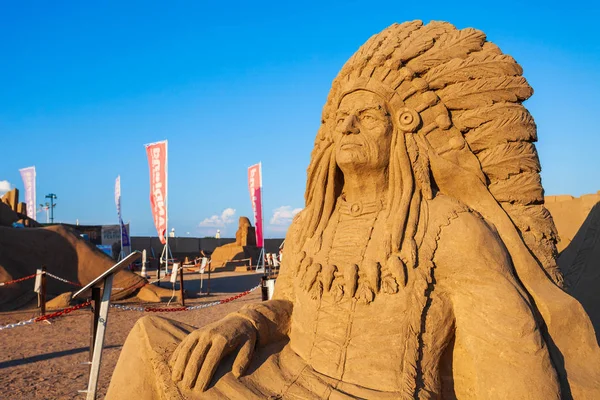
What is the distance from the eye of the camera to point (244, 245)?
24969mm

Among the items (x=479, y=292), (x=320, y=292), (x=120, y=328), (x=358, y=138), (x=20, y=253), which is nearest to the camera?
(x=479, y=292)

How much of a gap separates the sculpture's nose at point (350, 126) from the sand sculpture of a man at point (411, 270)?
13mm

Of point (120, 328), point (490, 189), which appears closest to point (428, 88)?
point (490, 189)

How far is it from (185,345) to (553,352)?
1.94 metres

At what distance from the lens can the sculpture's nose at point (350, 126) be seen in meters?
2.99

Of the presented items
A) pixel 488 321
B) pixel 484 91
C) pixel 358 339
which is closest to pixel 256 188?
pixel 484 91

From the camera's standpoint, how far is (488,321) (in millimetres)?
2461

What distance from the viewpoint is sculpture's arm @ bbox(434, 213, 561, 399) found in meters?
2.30

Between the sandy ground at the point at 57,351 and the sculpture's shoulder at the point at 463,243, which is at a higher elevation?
the sculpture's shoulder at the point at 463,243

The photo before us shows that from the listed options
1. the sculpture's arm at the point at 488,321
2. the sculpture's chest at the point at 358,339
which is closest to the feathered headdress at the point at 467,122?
the sculpture's arm at the point at 488,321

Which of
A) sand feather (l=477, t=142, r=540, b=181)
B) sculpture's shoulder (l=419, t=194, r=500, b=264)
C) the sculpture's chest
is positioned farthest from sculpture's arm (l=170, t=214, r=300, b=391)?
sand feather (l=477, t=142, r=540, b=181)

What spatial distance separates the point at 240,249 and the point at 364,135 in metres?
21.7

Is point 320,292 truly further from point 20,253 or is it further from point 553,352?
point 20,253

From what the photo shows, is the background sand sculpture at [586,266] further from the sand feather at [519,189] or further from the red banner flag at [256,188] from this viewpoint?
the red banner flag at [256,188]
